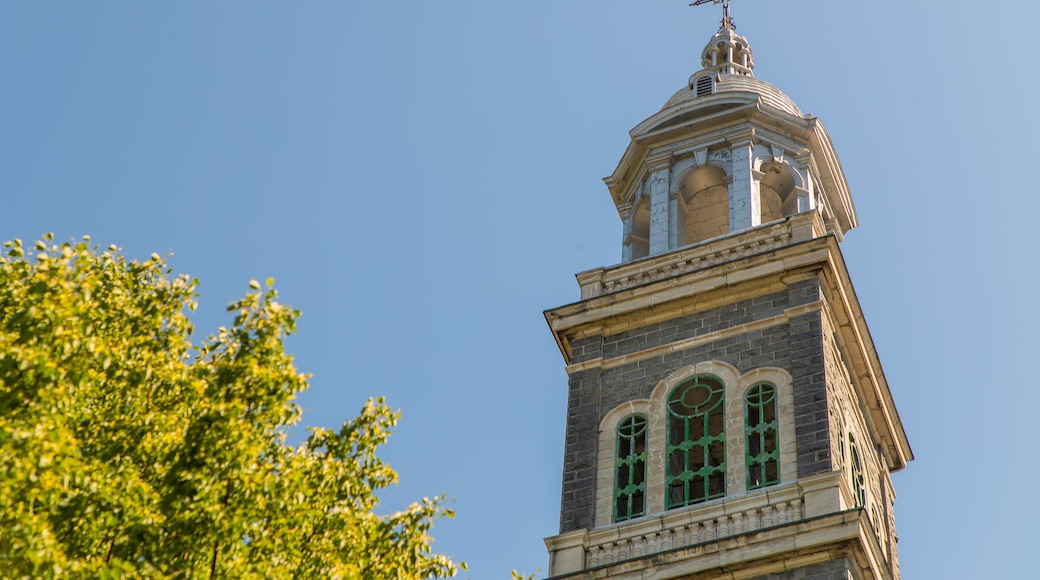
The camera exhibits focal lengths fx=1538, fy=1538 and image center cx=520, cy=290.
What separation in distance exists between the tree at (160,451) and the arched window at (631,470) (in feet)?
30.9

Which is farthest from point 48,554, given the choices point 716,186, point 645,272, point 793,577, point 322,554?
point 716,186

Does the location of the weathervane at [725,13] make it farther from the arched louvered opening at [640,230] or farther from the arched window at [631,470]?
the arched window at [631,470]

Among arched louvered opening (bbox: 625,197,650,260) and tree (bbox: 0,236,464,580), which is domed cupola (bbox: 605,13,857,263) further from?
tree (bbox: 0,236,464,580)

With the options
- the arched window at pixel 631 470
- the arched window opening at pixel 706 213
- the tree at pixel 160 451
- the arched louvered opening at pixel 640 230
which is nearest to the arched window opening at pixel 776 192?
the arched window opening at pixel 706 213

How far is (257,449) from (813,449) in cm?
1299

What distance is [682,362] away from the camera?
2797cm

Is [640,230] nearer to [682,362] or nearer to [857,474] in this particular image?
[682,362]

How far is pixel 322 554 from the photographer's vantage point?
15.2 meters

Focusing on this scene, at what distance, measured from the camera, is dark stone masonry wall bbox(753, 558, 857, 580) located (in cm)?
2272

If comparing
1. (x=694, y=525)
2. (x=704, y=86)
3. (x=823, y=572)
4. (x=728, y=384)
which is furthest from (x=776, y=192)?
(x=823, y=572)

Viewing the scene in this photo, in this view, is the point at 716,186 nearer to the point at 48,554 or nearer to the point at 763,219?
the point at 763,219

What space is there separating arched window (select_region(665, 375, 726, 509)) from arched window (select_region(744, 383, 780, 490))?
1.58ft

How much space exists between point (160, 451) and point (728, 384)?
47.4 ft

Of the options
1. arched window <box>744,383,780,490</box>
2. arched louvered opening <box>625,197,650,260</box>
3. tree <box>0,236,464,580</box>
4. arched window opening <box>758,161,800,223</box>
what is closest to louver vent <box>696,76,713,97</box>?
arched window opening <box>758,161,800,223</box>
